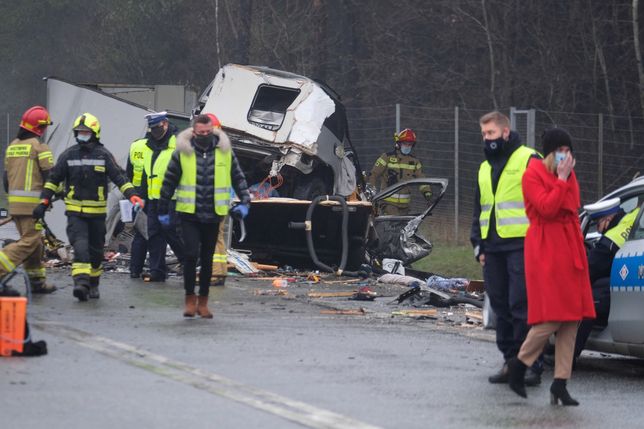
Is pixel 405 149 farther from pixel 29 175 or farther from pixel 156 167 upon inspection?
pixel 29 175

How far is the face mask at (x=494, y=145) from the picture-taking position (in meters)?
9.30

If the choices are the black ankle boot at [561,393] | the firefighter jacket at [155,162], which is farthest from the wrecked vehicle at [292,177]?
the black ankle boot at [561,393]

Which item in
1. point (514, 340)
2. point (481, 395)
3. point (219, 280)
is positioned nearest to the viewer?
point (481, 395)

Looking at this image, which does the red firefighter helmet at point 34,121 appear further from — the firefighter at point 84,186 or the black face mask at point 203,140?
the black face mask at point 203,140

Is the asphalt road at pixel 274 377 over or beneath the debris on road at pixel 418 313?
over

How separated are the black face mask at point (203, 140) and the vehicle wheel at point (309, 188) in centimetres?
652

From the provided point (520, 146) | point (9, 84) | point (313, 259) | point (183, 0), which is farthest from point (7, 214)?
point (9, 84)

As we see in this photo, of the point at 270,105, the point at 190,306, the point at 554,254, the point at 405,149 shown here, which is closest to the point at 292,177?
the point at 270,105

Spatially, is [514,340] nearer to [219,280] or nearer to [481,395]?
[481,395]

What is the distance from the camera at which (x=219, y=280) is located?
15500 mm

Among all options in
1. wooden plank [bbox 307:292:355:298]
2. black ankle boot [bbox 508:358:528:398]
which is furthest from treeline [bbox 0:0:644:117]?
black ankle boot [bbox 508:358:528:398]

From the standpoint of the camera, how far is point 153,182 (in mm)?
15039

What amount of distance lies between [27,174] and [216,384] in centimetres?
579

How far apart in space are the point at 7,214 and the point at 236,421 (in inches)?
276
